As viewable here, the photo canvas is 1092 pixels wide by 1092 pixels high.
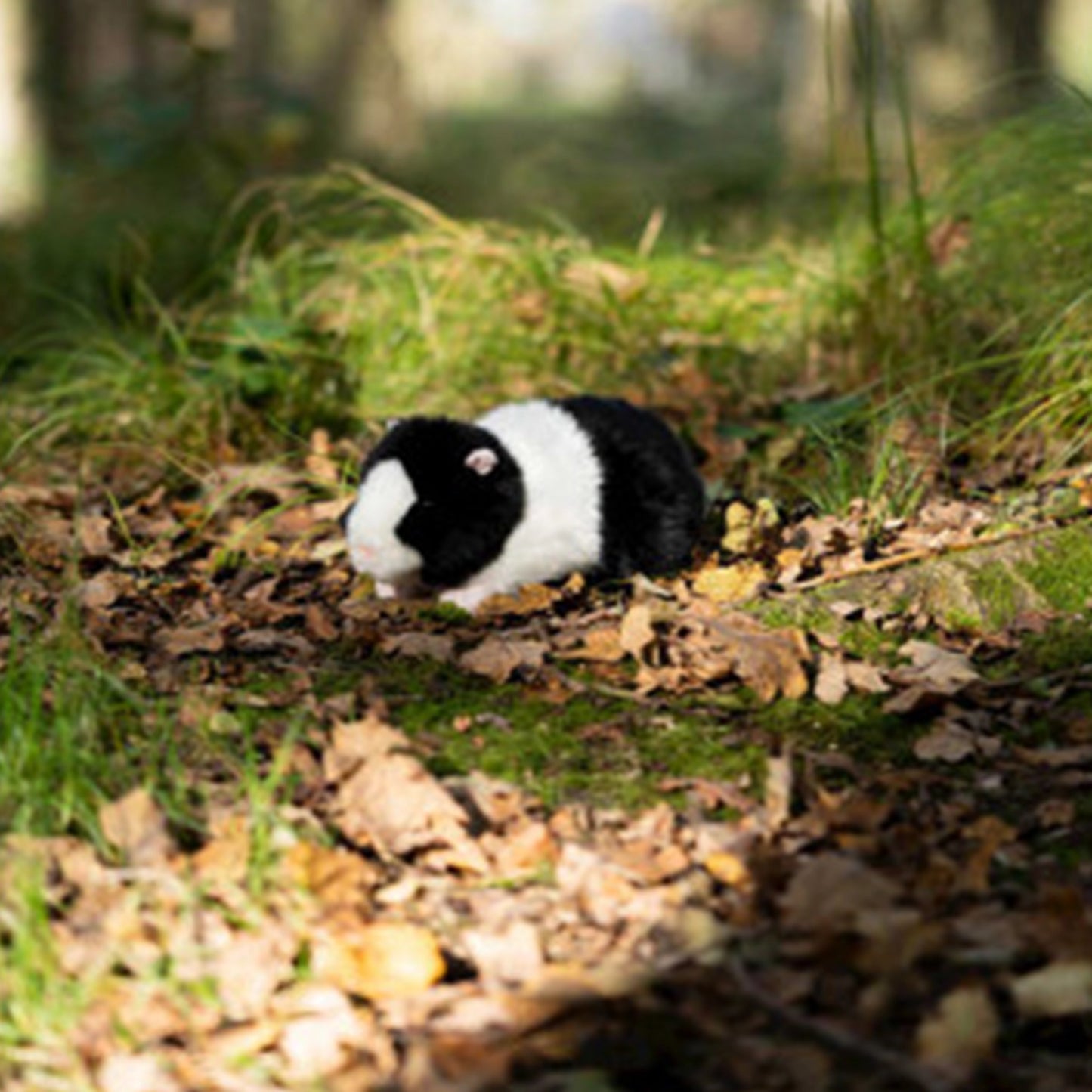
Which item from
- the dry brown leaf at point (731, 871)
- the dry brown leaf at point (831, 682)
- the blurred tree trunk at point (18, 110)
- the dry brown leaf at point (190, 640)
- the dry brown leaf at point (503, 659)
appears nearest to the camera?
the dry brown leaf at point (731, 871)

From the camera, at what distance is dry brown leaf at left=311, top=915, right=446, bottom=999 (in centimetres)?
255

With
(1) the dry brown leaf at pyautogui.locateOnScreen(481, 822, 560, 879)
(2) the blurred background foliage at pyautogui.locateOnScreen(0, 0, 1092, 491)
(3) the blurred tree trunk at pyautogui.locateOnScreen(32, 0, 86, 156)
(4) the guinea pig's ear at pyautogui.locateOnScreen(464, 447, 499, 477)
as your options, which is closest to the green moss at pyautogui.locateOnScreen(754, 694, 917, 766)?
(1) the dry brown leaf at pyautogui.locateOnScreen(481, 822, 560, 879)

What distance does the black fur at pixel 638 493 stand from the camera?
4285mm

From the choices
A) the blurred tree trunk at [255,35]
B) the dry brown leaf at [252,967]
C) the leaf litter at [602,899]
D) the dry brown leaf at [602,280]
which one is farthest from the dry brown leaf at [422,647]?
the blurred tree trunk at [255,35]

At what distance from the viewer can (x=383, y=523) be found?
154 inches

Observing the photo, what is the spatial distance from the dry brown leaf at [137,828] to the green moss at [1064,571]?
232cm

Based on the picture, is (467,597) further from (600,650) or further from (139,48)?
(139,48)

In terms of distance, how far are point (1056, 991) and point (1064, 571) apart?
175 centimetres

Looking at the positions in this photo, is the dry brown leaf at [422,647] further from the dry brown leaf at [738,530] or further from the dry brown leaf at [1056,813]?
the dry brown leaf at [1056,813]

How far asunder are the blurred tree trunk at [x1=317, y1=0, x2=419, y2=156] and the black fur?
32.7 feet

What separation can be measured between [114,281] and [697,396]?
2397 mm

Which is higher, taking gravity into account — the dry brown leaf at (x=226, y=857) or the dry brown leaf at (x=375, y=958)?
the dry brown leaf at (x=226, y=857)

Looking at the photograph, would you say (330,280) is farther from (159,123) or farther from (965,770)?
(159,123)

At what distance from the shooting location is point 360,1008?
2533 millimetres
